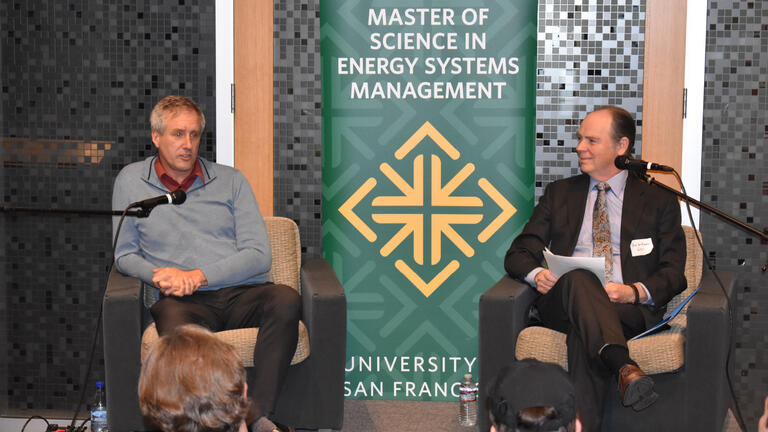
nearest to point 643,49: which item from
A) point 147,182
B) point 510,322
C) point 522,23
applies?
point 522,23

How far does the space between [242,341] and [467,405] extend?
47.3 inches

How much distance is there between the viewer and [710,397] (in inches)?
117

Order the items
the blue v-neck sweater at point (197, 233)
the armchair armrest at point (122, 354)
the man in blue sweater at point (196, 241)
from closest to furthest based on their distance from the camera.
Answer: the armchair armrest at point (122, 354) < the man in blue sweater at point (196, 241) < the blue v-neck sweater at point (197, 233)

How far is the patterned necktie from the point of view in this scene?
3.43 metres

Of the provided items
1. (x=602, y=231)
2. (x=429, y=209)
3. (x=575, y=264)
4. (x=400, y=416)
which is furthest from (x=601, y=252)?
(x=400, y=416)

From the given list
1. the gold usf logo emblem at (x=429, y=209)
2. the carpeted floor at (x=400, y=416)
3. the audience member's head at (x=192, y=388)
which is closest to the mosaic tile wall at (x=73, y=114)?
the gold usf logo emblem at (x=429, y=209)

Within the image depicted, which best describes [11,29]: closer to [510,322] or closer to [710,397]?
[510,322]

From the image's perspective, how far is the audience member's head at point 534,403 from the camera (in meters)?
1.21

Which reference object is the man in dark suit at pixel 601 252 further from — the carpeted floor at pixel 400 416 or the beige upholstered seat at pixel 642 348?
the carpeted floor at pixel 400 416

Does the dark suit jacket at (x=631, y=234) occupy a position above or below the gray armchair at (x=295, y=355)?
above

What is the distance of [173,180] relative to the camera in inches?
139

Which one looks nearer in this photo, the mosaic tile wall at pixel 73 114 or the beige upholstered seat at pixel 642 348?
the beige upholstered seat at pixel 642 348

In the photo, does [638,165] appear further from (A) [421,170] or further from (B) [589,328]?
(A) [421,170]

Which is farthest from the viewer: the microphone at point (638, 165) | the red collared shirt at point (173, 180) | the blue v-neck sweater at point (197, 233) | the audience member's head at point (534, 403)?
the red collared shirt at point (173, 180)
